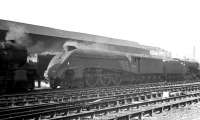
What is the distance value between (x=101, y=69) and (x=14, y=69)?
20.6ft

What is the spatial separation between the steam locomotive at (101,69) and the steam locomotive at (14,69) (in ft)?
4.38

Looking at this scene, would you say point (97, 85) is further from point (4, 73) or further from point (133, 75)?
point (4, 73)

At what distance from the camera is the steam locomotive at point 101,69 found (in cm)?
1541

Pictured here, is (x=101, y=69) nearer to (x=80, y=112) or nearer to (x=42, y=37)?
(x=80, y=112)

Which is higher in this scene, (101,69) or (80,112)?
(101,69)

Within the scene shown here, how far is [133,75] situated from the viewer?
68.3 feet

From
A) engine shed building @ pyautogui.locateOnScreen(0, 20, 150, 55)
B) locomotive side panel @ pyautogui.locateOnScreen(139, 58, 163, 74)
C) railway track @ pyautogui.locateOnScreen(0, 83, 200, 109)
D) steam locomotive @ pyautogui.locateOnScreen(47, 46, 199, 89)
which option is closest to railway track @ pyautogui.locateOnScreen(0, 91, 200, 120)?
railway track @ pyautogui.locateOnScreen(0, 83, 200, 109)

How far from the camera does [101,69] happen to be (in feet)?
57.2

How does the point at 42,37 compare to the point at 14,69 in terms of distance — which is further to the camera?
the point at 42,37

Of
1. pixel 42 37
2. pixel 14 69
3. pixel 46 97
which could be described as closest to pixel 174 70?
pixel 42 37

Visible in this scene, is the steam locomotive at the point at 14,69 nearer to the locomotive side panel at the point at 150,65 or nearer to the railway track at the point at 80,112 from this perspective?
the railway track at the point at 80,112

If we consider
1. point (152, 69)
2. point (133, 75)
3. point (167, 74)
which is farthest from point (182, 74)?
point (133, 75)

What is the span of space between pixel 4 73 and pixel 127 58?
1032 cm

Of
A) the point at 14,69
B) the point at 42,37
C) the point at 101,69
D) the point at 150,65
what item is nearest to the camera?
the point at 14,69
